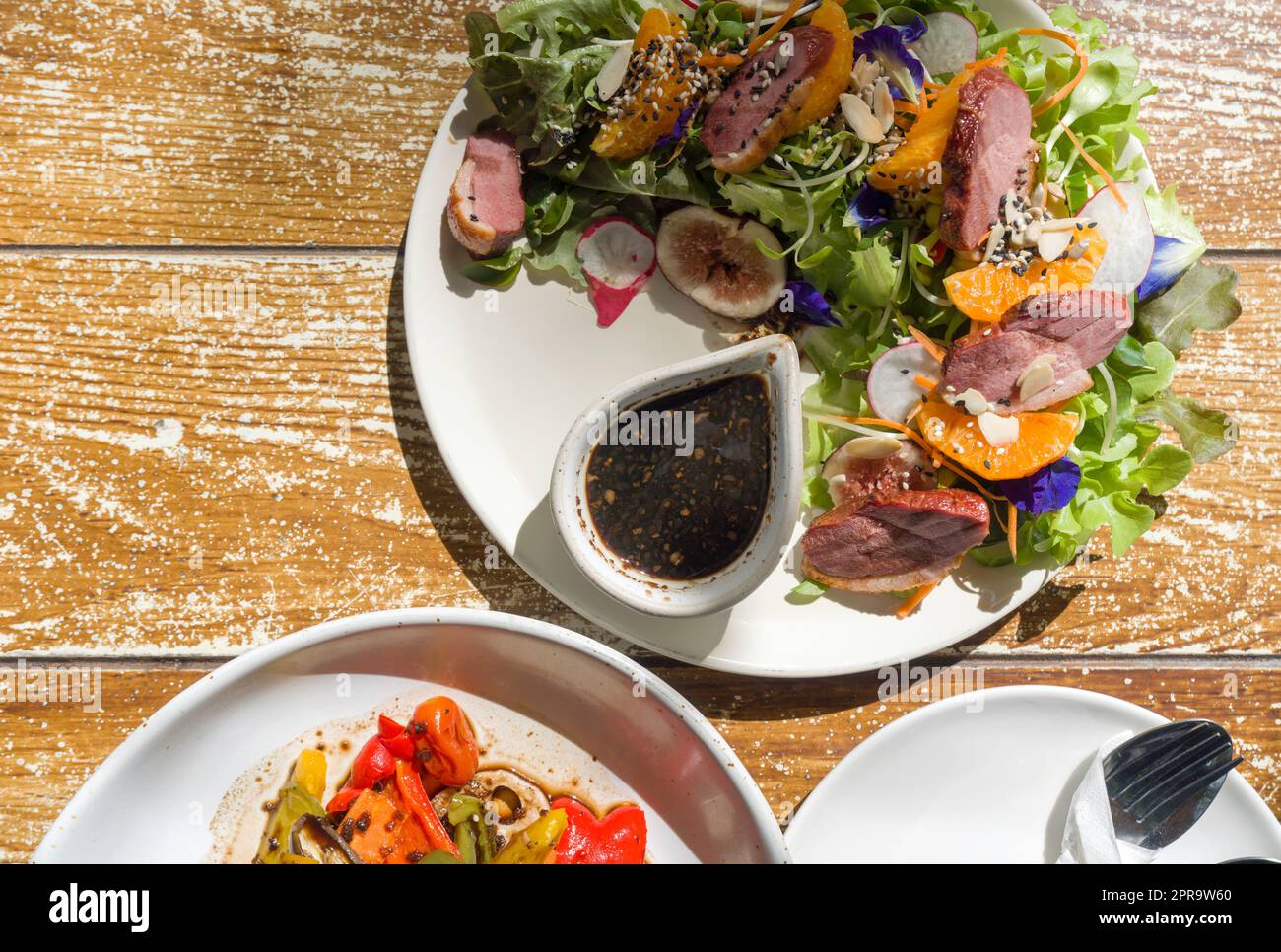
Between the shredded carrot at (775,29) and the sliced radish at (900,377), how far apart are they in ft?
1.77

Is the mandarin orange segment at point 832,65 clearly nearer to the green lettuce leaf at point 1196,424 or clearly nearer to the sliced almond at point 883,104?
the sliced almond at point 883,104

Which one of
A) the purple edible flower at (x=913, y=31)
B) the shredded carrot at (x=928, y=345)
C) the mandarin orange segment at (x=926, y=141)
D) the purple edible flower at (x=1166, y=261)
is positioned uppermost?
the purple edible flower at (x=913, y=31)

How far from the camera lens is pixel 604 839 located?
1431 millimetres

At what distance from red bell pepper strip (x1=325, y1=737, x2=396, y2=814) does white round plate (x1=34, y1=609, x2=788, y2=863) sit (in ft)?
0.14

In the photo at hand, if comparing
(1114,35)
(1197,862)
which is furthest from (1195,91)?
(1197,862)

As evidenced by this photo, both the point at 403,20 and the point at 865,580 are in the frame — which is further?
the point at 403,20

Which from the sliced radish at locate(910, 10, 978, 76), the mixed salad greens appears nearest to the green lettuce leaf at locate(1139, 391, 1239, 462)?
the mixed salad greens

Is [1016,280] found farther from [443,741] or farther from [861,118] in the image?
[443,741]

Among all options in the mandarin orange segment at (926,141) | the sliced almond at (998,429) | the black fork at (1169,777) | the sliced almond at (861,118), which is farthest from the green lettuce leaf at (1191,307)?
the black fork at (1169,777)

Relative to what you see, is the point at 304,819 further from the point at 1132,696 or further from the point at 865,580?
the point at 1132,696

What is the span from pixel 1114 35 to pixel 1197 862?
→ 4.88 feet

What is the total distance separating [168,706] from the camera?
1333 mm

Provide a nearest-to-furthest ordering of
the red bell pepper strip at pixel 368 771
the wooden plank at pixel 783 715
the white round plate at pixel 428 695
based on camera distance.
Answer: the white round plate at pixel 428 695
the red bell pepper strip at pixel 368 771
the wooden plank at pixel 783 715

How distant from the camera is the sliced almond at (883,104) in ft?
4.71
